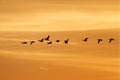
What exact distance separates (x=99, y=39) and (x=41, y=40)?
6.60 metres

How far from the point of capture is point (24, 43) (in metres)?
76.8

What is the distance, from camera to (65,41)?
239 feet

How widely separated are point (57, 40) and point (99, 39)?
15.7 ft

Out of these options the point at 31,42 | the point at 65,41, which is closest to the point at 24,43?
the point at 31,42

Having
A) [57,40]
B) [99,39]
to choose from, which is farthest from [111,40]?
[57,40]

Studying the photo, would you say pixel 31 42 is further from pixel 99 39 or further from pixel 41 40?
pixel 99 39

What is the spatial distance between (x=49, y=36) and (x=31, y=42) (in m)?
4.71

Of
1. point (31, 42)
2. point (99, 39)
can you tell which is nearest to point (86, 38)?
point (99, 39)

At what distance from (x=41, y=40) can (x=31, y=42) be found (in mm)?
2520

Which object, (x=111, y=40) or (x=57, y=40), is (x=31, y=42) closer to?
(x=57, y=40)

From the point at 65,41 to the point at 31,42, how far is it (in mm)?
5659

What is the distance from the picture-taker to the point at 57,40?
244 feet

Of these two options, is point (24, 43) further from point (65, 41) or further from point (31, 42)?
point (65, 41)

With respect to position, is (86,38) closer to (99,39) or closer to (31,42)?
(99,39)
